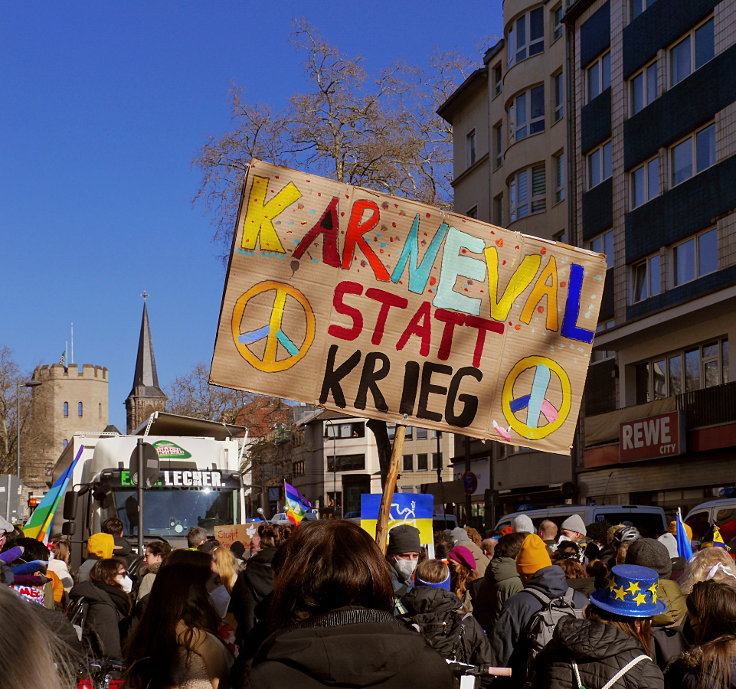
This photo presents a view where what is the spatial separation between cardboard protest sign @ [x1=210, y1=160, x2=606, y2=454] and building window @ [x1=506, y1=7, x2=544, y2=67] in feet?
108

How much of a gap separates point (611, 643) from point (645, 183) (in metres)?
26.7

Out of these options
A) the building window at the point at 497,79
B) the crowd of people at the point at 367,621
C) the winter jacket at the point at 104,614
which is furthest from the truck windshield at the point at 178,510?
the building window at the point at 497,79

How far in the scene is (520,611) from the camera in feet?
22.2

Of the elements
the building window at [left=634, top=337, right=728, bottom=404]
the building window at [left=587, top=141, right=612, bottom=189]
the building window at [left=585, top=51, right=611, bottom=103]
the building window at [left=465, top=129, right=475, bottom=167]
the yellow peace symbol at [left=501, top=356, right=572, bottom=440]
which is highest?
the building window at [left=465, top=129, right=475, bottom=167]

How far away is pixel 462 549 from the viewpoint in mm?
9023

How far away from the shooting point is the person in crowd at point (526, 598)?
6.59 metres

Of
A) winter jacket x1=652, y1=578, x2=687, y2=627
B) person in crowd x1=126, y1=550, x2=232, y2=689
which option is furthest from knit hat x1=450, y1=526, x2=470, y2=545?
person in crowd x1=126, y1=550, x2=232, y2=689

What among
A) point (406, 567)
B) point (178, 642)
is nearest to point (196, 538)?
point (406, 567)

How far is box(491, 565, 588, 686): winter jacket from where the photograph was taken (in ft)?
21.6

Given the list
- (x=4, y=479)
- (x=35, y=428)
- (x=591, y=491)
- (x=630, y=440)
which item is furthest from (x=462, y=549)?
(x=35, y=428)

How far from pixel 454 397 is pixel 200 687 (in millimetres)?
3530

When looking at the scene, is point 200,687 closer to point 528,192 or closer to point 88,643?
point 88,643

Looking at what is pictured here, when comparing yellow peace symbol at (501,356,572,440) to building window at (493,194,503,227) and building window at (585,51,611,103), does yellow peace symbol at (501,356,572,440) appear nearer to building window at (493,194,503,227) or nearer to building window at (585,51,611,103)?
building window at (585,51,611,103)

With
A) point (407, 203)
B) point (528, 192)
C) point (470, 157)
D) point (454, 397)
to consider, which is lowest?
point (454, 397)
